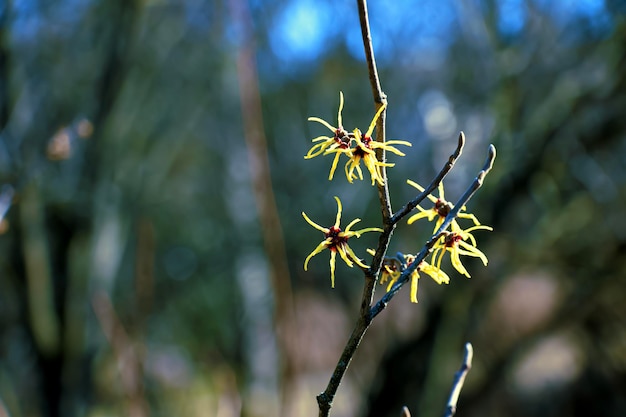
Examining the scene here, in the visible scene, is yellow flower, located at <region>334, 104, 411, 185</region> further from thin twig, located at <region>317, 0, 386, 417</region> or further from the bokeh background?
the bokeh background

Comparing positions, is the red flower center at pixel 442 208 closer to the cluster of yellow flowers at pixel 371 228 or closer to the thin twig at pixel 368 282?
the cluster of yellow flowers at pixel 371 228

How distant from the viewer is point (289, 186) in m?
7.13

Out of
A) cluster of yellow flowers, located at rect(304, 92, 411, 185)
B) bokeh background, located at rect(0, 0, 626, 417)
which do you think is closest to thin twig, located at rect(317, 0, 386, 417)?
cluster of yellow flowers, located at rect(304, 92, 411, 185)

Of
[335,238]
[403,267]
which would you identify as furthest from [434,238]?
[335,238]

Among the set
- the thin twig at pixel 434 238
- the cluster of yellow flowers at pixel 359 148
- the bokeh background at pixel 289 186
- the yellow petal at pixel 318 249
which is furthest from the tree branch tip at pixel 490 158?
the bokeh background at pixel 289 186

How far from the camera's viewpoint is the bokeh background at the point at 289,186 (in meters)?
4.14

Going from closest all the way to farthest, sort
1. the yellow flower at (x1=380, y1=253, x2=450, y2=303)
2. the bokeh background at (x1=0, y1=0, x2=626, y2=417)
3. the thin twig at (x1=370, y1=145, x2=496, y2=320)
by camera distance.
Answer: the thin twig at (x1=370, y1=145, x2=496, y2=320) → the yellow flower at (x1=380, y1=253, x2=450, y2=303) → the bokeh background at (x1=0, y1=0, x2=626, y2=417)

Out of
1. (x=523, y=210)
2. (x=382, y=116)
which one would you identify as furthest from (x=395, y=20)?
(x=382, y=116)

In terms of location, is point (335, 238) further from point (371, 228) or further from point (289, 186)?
point (289, 186)

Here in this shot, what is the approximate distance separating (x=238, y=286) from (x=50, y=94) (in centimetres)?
301

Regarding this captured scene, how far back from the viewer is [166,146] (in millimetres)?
6594

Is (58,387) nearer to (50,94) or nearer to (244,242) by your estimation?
(50,94)

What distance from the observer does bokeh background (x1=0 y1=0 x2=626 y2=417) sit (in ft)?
13.6

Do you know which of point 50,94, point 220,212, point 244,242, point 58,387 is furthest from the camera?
point 220,212
